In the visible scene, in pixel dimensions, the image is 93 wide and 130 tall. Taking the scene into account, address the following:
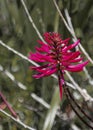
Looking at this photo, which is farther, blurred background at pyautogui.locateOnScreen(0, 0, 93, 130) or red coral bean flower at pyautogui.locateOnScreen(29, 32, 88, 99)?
blurred background at pyautogui.locateOnScreen(0, 0, 93, 130)

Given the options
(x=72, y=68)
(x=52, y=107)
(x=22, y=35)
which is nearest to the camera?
(x=72, y=68)

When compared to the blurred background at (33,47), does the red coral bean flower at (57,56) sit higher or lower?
lower

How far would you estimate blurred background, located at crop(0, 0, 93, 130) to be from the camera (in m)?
1.81

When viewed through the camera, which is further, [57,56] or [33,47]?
[33,47]

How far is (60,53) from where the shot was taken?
1.01 m

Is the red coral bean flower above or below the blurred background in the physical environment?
below

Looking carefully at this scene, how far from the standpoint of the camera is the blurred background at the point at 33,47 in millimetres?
1810

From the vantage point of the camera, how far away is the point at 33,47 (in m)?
2.02

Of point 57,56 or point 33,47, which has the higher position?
point 33,47

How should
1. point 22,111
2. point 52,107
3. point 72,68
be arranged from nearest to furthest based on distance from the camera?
point 72,68 → point 52,107 → point 22,111

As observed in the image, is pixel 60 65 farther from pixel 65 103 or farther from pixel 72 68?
pixel 65 103

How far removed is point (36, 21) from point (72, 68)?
970mm

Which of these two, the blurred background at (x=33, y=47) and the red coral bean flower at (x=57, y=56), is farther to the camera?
the blurred background at (x=33, y=47)

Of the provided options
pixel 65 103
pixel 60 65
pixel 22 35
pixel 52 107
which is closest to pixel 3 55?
pixel 22 35
